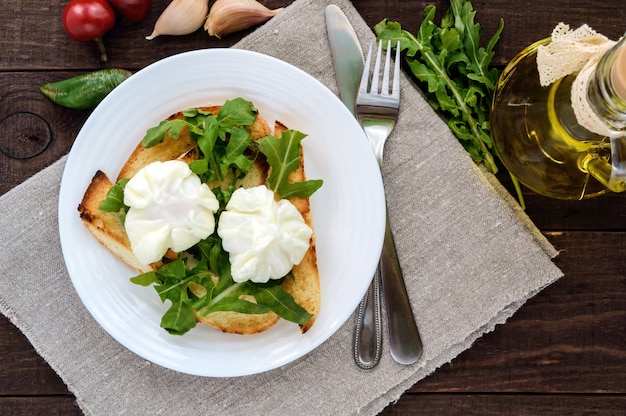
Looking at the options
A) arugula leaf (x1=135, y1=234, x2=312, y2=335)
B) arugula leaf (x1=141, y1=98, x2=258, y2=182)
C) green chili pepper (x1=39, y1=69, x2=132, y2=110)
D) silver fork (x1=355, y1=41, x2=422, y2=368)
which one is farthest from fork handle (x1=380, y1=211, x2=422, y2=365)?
green chili pepper (x1=39, y1=69, x2=132, y2=110)

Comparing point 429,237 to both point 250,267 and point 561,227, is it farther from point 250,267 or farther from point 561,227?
point 250,267

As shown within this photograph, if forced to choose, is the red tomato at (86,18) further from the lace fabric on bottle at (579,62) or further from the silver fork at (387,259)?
the lace fabric on bottle at (579,62)

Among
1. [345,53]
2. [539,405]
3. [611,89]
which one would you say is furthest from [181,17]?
[539,405]

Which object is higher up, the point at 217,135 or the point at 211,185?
the point at 217,135

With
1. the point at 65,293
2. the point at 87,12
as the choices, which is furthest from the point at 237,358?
the point at 87,12

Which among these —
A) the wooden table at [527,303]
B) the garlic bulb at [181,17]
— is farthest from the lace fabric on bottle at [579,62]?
the garlic bulb at [181,17]

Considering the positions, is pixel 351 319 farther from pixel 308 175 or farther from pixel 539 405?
pixel 539 405

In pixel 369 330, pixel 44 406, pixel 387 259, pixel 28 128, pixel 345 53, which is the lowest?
pixel 44 406
